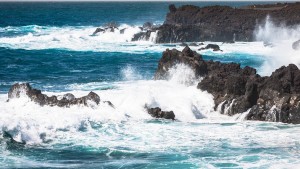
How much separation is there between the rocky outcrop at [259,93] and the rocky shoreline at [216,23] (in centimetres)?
3232

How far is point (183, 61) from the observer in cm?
2862

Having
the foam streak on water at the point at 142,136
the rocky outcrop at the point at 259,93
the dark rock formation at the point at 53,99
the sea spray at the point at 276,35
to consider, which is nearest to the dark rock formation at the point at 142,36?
the sea spray at the point at 276,35

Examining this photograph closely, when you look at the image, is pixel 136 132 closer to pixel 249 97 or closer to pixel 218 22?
pixel 249 97

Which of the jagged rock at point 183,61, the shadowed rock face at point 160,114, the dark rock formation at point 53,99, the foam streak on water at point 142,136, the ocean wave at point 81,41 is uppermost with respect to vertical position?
the ocean wave at point 81,41

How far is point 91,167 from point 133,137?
11.4ft

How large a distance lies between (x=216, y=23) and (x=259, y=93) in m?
41.0

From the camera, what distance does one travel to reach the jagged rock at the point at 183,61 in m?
28.0

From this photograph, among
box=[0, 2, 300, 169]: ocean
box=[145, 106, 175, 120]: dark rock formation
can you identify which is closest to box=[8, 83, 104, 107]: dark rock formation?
box=[0, 2, 300, 169]: ocean

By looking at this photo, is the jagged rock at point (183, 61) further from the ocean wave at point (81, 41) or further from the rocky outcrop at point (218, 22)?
the rocky outcrop at point (218, 22)

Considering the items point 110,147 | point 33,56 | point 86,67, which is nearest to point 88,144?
point 110,147

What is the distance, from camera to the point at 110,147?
726 inches

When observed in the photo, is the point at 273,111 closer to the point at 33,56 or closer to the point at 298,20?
the point at 33,56

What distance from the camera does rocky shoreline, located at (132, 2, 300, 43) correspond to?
191ft

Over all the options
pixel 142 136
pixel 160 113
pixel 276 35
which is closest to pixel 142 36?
pixel 276 35
